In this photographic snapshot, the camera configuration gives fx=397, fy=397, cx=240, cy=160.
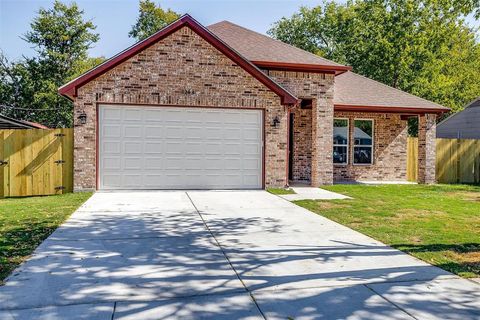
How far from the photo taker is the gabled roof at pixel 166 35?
11.9m

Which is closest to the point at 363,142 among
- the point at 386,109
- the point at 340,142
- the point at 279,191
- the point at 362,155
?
the point at 362,155

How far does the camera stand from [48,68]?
32875 mm

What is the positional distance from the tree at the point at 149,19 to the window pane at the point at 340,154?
2577 centimetres

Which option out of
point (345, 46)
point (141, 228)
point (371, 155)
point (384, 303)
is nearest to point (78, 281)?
point (141, 228)

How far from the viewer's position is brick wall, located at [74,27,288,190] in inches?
475

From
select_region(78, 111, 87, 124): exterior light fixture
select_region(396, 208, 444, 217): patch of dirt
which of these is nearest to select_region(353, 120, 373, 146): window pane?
select_region(396, 208, 444, 217): patch of dirt

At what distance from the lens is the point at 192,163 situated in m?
12.8

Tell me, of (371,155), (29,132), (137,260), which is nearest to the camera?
(137,260)

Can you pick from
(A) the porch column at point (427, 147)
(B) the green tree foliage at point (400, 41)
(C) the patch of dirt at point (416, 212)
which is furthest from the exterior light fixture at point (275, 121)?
(B) the green tree foliage at point (400, 41)

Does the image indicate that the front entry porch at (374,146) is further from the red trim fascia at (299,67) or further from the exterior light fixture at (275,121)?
the exterior light fixture at (275,121)

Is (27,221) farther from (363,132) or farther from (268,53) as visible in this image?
(363,132)

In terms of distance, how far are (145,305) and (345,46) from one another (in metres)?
33.2

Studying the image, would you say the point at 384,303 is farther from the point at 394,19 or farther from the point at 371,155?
the point at 394,19

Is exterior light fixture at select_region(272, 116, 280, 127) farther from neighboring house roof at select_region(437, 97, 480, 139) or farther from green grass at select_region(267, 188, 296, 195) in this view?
neighboring house roof at select_region(437, 97, 480, 139)
